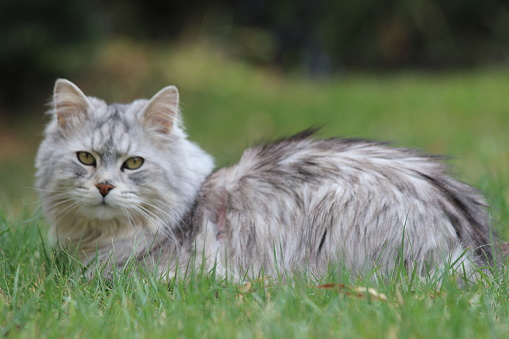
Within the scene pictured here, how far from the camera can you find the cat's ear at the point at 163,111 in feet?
12.6

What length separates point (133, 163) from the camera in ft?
12.2

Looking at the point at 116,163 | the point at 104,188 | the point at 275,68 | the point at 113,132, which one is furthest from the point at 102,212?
the point at 275,68

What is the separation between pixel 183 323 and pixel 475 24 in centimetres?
1590

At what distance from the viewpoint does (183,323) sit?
266 centimetres

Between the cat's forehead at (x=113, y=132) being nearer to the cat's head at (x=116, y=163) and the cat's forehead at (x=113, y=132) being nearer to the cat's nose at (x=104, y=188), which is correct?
the cat's head at (x=116, y=163)

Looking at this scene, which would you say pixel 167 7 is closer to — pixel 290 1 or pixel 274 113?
pixel 290 1

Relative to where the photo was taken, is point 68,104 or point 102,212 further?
point 68,104

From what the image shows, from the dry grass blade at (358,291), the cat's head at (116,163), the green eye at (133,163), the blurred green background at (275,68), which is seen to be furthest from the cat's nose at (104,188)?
the blurred green background at (275,68)

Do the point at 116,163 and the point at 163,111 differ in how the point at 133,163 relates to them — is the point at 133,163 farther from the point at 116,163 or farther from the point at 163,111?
the point at 163,111

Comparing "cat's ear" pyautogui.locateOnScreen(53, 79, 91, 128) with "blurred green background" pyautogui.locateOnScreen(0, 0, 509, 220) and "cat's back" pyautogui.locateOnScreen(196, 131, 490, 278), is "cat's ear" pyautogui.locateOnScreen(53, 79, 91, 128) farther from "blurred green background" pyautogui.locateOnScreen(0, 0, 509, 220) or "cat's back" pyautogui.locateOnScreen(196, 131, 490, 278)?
"blurred green background" pyautogui.locateOnScreen(0, 0, 509, 220)

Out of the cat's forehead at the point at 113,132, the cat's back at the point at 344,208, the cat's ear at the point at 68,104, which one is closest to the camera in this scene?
the cat's back at the point at 344,208

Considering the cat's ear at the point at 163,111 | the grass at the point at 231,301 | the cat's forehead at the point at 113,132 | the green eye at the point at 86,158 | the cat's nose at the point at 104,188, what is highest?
the cat's ear at the point at 163,111

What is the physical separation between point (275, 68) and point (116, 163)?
12.6m

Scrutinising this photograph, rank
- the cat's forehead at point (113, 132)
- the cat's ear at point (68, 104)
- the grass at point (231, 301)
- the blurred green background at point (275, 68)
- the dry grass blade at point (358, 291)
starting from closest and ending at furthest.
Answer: the grass at point (231, 301) → the dry grass blade at point (358, 291) → the cat's forehead at point (113, 132) → the cat's ear at point (68, 104) → the blurred green background at point (275, 68)
